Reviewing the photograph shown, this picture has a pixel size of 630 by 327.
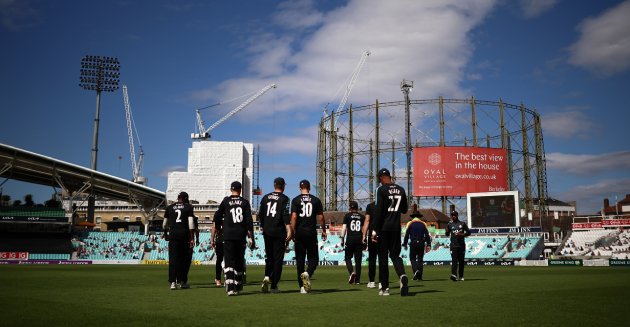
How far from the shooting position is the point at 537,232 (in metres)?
40.2

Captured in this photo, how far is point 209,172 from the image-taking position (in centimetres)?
11650

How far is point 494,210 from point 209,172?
287 ft

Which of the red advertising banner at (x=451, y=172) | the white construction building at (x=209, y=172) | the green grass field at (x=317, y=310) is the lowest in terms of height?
the green grass field at (x=317, y=310)

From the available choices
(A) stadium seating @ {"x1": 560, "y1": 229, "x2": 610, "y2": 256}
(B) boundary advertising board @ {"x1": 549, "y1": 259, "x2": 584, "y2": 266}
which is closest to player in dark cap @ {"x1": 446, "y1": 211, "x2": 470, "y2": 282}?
(B) boundary advertising board @ {"x1": 549, "y1": 259, "x2": 584, "y2": 266}

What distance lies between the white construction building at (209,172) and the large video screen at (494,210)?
8122 centimetres

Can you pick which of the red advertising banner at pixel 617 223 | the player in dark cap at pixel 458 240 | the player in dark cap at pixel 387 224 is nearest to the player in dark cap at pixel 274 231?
the player in dark cap at pixel 387 224

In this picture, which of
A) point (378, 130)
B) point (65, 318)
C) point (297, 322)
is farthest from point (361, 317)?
point (378, 130)

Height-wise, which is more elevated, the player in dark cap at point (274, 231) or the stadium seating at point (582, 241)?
the player in dark cap at point (274, 231)

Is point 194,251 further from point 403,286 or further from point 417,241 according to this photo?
point 403,286

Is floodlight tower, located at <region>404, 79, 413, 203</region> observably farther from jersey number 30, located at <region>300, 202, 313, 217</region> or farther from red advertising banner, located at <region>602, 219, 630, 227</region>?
jersey number 30, located at <region>300, 202, 313, 217</region>

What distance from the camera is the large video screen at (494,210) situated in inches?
1533

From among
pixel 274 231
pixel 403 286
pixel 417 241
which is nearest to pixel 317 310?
pixel 403 286

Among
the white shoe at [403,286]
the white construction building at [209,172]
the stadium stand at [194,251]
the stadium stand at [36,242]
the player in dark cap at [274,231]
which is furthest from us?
the white construction building at [209,172]

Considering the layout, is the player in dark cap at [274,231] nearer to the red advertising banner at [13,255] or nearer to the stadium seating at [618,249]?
the stadium seating at [618,249]
